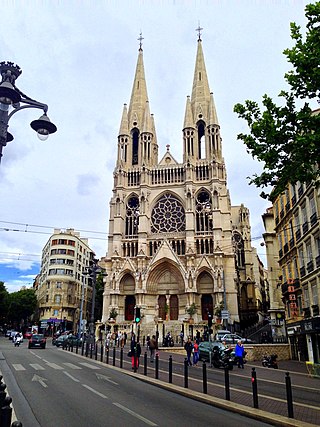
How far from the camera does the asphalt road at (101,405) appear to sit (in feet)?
25.5

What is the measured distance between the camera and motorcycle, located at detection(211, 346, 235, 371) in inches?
751

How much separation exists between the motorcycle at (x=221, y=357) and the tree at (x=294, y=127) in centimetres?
1099

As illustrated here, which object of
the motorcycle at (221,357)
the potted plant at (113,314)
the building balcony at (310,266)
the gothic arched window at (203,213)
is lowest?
the motorcycle at (221,357)

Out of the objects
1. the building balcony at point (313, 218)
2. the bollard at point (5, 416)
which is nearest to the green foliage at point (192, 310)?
the building balcony at point (313, 218)

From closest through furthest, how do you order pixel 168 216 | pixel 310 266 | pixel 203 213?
pixel 310 266
pixel 203 213
pixel 168 216

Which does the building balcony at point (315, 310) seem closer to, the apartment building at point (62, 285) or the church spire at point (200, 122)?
the church spire at point (200, 122)

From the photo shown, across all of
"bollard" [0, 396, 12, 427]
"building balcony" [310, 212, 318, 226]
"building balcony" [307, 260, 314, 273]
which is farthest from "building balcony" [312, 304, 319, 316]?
"bollard" [0, 396, 12, 427]

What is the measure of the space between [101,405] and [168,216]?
45038 millimetres

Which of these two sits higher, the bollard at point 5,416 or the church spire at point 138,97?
the church spire at point 138,97

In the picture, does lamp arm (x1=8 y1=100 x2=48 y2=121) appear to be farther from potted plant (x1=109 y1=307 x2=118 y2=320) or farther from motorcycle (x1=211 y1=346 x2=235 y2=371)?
potted plant (x1=109 y1=307 x2=118 y2=320)

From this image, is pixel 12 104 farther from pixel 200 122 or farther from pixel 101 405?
pixel 200 122

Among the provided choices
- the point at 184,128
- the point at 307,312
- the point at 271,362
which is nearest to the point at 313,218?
the point at 307,312

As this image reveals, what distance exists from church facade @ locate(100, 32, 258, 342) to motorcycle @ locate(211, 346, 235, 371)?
67.2 ft

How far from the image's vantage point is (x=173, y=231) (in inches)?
2082
